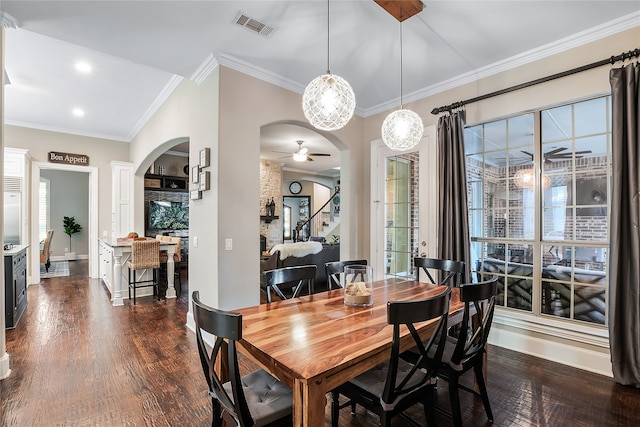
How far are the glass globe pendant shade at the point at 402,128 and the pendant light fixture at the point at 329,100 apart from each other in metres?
Answer: 0.60

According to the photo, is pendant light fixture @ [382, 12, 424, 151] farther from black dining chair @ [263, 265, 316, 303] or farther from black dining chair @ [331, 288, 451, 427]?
black dining chair @ [331, 288, 451, 427]

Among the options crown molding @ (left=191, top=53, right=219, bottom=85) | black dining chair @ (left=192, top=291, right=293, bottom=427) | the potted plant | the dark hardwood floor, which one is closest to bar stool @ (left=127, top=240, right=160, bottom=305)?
the dark hardwood floor

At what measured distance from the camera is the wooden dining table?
1.23 metres

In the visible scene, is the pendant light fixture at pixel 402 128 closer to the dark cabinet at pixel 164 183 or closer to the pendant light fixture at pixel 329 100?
the pendant light fixture at pixel 329 100

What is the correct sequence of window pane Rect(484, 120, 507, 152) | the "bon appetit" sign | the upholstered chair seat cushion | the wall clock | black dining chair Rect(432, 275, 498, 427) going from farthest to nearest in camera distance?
the wall clock, the "bon appetit" sign, window pane Rect(484, 120, 507, 152), black dining chair Rect(432, 275, 498, 427), the upholstered chair seat cushion

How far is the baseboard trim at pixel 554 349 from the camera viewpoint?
8.89 feet

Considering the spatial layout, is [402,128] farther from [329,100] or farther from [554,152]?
[554,152]

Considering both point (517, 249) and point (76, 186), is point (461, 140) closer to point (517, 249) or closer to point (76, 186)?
point (517, 249)

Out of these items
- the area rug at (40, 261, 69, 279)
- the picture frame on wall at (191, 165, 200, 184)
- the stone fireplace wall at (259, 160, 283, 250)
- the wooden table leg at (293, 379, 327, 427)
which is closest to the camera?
the wooden table leg at (293, 379, 327, 427)

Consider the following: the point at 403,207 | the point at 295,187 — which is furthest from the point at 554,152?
the point at 295,187

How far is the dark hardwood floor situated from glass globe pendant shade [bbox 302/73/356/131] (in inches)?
82.1

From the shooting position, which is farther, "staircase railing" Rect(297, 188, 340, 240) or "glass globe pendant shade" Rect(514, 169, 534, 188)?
"staircase railing" Rect(297, 188, 340, 240)

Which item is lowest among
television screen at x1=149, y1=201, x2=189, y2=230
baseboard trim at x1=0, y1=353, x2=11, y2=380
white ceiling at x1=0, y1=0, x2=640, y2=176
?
baseboard trim at x1=0, y1=353, x2=11, y2=380

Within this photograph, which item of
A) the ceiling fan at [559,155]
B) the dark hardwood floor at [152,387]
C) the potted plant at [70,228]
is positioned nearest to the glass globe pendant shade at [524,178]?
the ceiling fan at [559,155]
